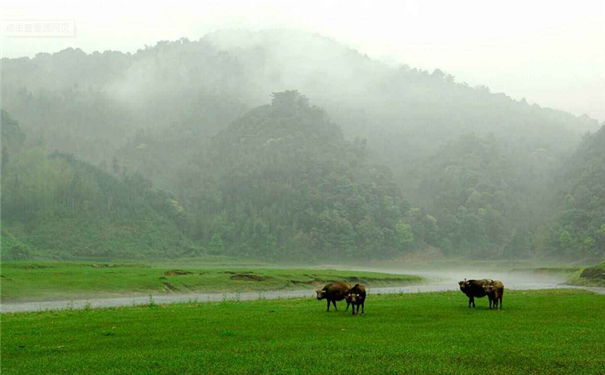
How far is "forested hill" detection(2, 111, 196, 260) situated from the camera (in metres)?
141

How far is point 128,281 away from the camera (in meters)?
70.7

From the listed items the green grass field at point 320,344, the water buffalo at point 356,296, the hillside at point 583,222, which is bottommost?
the green grass field at point 320,344

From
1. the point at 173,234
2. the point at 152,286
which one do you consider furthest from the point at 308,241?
the point at 152,286

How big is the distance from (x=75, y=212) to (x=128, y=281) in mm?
98961

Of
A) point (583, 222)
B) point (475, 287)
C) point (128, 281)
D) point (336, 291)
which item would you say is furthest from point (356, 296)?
point (583, 222)

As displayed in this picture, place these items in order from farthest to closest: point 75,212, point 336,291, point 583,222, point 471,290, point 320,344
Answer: point 583,222 < point 75,212 < point 471,290 < point 336,291 < point 320,344

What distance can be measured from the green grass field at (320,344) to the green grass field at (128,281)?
35.6 m

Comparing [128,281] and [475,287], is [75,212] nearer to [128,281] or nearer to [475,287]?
[128,281]

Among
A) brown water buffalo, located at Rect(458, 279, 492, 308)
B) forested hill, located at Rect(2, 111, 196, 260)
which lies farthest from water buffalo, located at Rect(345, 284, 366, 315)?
forested hill, located at Rect(2, 111, 196, 260)

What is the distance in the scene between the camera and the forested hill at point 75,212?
14062 centimetres

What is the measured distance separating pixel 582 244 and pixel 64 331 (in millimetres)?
172130

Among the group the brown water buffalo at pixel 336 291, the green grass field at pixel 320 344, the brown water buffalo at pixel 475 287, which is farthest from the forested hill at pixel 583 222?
the green grass field at pixel 320 344

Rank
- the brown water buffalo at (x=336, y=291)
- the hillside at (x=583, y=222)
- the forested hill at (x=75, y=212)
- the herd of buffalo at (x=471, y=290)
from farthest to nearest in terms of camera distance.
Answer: the hillside at (x=583, y=222), the forested hill at (x=75, y=212), the brown water buffalo at (x=336, y=291), the herd of buffalo at (x=471, y=290)

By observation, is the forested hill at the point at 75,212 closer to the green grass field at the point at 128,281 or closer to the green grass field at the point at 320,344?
the green grass field at the point at 128,281
